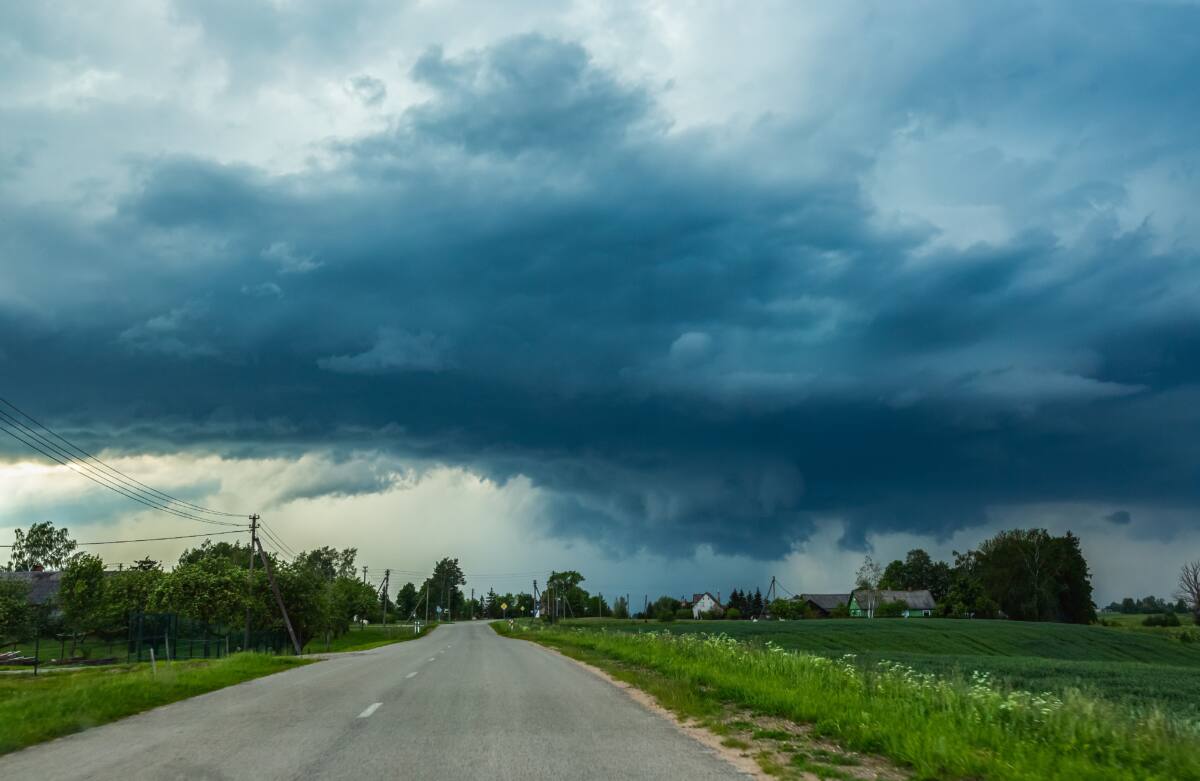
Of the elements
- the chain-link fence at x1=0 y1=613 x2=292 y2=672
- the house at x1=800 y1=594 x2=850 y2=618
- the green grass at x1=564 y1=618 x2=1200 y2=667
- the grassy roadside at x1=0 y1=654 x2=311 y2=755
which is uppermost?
the grassy roadside at x1=0 y1=654 x2=311 y2=755

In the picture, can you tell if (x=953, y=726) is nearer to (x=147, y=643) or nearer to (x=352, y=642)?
(x=147, y=643)

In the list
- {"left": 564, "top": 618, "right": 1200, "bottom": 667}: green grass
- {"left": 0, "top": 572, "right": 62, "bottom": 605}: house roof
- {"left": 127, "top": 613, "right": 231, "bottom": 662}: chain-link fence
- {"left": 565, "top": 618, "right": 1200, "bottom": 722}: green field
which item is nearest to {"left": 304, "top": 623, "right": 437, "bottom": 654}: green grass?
{"left": 127, "top": 613, "right": 231, "bottom": 662}: chain-link fence

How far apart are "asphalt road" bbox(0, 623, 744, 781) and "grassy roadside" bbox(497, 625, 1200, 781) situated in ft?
4.59

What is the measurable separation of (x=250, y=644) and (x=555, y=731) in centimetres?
5208

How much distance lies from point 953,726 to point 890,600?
157282 mm

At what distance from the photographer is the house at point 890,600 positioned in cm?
15488

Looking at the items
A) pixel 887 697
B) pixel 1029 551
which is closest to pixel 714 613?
pixel 1029 551

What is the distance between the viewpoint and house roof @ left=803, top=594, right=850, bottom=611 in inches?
6777

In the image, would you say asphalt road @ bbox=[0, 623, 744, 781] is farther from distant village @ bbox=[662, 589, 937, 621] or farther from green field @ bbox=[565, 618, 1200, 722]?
distant village @ bbox=[662, 589, 937, 621]

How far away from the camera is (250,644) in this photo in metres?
57.3

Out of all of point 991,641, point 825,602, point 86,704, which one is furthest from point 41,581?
point 825,602

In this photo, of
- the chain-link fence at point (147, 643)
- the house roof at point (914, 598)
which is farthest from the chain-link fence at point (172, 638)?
the house roof at point (914, 598)

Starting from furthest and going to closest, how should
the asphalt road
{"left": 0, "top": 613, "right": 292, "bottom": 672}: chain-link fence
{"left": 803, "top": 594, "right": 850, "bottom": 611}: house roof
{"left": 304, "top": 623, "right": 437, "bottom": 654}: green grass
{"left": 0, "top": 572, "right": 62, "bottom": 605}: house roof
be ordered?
{"left": 803, "top": 594, "right": 850, "bottom": 611}: house roof → {"left": 0, "top": 572, "right": 62, "bottom": 605}: house roof → {"left": 304, "top": 623, "right": 437, "bottom": 654}: green grass → {"left": 0, "top": 613, "right": 292, "bottom": 672}: chain-link fence → the asphalt road

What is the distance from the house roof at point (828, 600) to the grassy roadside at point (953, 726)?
535 ft
